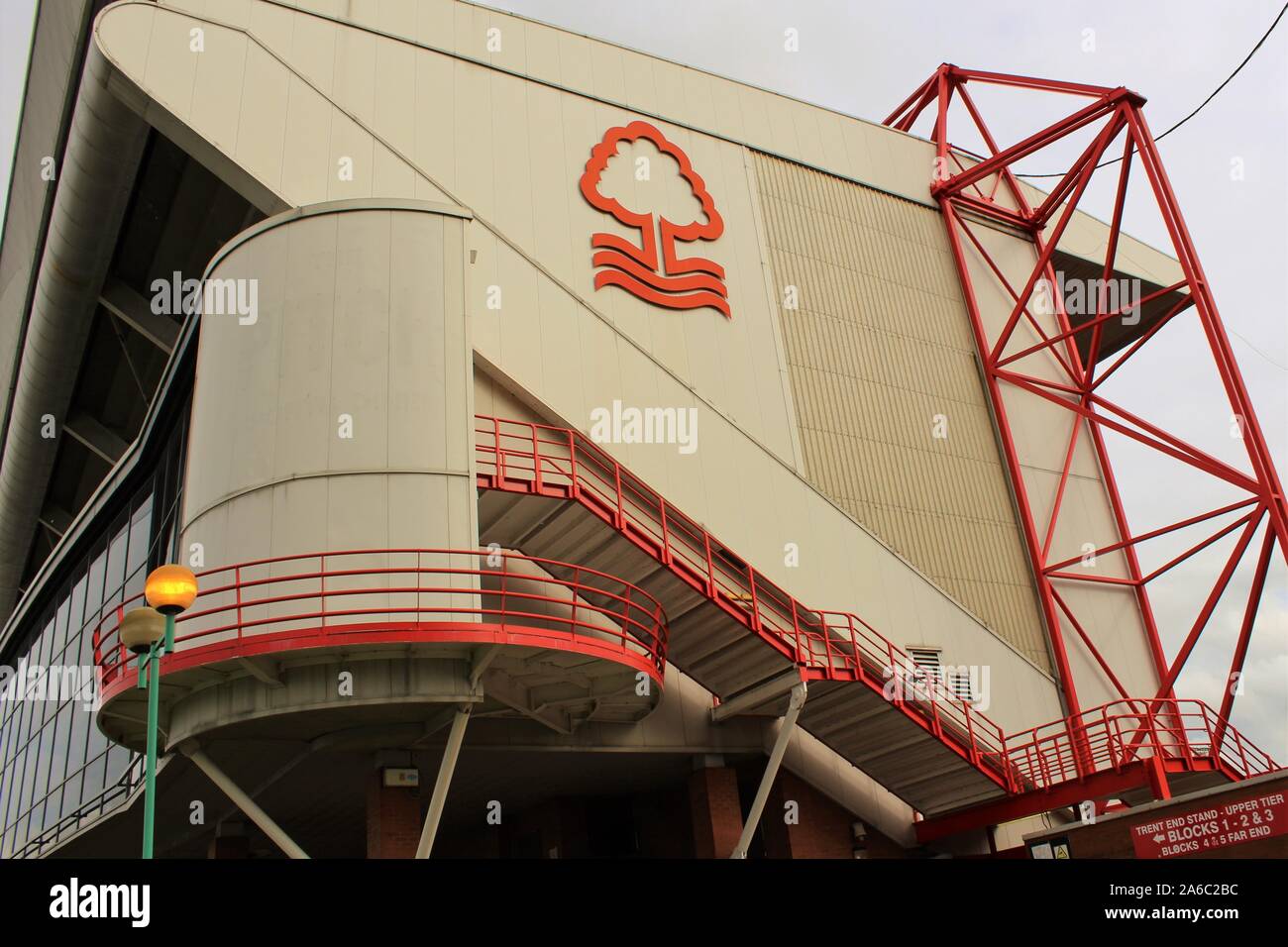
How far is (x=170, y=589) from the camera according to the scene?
1248cm

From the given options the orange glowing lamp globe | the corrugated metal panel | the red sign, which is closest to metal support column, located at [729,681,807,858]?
the red sign

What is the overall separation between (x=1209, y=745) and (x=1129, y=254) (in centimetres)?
2298

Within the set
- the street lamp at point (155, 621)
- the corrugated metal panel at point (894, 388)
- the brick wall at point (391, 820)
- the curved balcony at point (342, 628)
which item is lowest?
the brick wall at point (391, 820)

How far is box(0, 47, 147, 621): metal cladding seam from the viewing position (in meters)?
26.3

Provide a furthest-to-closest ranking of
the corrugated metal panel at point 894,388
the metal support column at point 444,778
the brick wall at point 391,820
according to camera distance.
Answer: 1. the corrugated metal panel at point 894,388
2. the brick wall at point 391,820
3. the metal support column at point 444,778

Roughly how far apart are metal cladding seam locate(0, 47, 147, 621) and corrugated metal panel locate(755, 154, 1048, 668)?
17.4 m

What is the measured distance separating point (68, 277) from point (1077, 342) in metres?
33.5

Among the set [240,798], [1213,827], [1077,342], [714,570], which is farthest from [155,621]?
[1077,342]

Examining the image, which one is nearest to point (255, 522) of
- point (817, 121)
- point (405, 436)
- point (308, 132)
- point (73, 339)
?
point (405, 436)

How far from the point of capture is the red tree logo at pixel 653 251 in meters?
29.9

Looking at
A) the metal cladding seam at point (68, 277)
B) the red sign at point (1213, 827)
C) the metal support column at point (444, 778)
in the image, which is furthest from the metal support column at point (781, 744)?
the metal cladding seam at point (68, 277)

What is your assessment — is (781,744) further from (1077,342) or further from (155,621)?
(1077,342)

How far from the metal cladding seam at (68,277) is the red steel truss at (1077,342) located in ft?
81.8

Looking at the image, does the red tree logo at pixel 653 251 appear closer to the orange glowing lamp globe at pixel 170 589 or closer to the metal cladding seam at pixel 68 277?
the metal cladding seam at pixel 68 277
